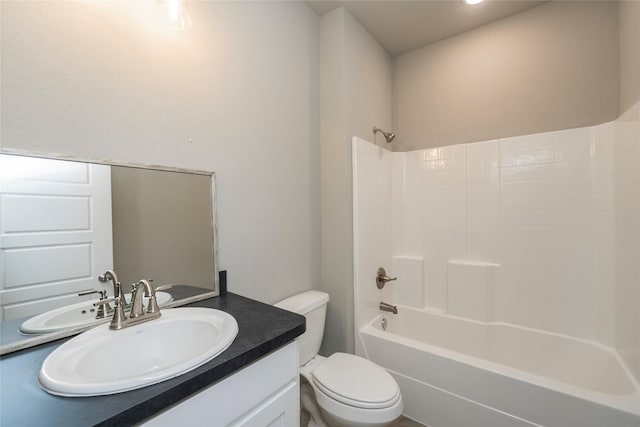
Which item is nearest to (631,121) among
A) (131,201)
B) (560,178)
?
(560,178)

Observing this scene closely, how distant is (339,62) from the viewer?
1838 mm

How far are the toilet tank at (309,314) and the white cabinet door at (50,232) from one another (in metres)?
0.92

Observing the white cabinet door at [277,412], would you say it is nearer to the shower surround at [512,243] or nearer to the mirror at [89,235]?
the mirror at [89,235]

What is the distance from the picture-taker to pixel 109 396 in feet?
1.96

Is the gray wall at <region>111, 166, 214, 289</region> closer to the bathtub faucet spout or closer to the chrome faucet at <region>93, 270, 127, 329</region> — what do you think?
the chrome faucet at <region>93, 270, 127, 329</region>

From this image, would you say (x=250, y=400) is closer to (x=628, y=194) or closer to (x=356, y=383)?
(x=356, y=383)

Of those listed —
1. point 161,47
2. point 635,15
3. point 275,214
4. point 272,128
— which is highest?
point 635,15

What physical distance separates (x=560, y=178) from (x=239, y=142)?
2002mm

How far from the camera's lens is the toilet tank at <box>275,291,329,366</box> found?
1.57m

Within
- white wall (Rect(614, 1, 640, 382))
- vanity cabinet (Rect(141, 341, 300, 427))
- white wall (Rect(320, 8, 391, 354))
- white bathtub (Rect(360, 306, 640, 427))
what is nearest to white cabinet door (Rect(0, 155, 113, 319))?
vanity cabinet (Rect(141, 341, 300, 427))

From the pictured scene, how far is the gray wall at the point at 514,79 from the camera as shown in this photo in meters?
1.71

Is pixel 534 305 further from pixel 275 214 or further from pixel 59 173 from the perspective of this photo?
pixel 59 173

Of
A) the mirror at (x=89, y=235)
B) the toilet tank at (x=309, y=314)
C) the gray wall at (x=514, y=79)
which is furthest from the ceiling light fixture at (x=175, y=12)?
the gray wall at (x=514, y=79)

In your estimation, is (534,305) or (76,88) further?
(534,305)
